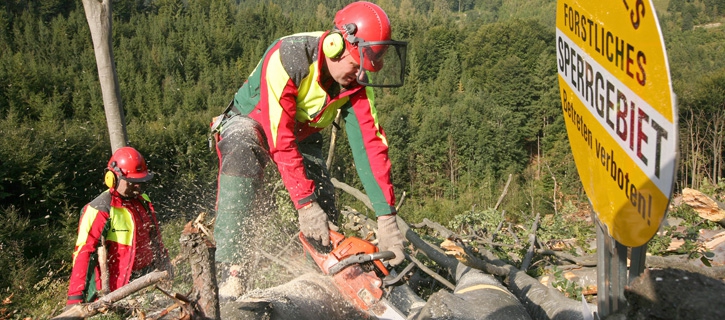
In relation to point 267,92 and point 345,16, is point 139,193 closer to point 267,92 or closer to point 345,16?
point 267,92

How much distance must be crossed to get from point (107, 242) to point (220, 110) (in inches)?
893

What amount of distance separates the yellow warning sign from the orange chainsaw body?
128 cm

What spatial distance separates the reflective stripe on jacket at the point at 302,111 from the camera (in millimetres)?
2797

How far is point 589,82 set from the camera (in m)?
1.41

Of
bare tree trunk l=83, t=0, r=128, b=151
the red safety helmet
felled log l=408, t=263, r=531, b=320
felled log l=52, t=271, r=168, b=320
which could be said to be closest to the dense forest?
bare tree trunk l=83, t=0, r=128, b=151

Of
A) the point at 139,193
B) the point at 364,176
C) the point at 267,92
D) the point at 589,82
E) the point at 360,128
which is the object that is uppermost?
the point at 589,82

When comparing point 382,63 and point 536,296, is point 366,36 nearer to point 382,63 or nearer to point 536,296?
point 382,63

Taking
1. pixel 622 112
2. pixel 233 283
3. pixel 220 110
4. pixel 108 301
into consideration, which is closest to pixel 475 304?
pixel 233 283

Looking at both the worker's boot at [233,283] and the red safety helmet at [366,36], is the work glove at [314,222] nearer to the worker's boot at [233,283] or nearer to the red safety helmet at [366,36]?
the worker's boot at [233,283]

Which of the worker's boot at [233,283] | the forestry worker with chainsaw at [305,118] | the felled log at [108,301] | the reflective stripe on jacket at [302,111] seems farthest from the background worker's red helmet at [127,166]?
the felled log at [108,301]

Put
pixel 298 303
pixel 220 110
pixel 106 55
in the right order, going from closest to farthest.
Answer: pixel 298 303 → pixel 106 55 → pixel 220 110

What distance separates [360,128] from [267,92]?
0.65 m

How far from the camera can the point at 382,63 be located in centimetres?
291

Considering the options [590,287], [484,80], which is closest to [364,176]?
[590,287]
